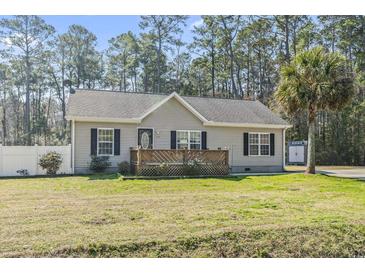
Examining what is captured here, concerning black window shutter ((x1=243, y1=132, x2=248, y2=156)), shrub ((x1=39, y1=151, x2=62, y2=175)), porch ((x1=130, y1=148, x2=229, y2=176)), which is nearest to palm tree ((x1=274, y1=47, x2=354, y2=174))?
porch ((x1=130, y1=148, x2=229, y2=176))

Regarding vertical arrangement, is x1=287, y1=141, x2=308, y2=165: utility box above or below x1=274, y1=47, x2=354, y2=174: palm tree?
below

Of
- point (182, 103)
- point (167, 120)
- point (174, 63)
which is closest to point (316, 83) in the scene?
point (182, 103)

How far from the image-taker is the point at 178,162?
15.2 meters

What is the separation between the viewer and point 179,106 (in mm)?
17719

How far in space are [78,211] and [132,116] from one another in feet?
32.1

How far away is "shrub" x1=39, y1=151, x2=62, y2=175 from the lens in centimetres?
1594

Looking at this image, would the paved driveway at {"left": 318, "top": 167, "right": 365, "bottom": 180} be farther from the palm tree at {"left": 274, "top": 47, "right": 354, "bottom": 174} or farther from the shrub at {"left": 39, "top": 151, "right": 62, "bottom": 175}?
the shrub at {"left": 39, "top": 151, "right": 62, "bottom": 175}

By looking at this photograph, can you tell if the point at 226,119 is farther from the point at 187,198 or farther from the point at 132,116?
the point at 187,198

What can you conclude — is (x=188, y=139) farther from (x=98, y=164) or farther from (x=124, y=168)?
(x=98, y=164)

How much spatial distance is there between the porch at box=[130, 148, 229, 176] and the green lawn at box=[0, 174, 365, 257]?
3778mm

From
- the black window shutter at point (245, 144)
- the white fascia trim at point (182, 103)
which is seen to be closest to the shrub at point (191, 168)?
the white fascia trim at point (182, 103)

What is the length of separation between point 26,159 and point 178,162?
6907 millimetres

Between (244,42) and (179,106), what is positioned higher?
(244,42)
